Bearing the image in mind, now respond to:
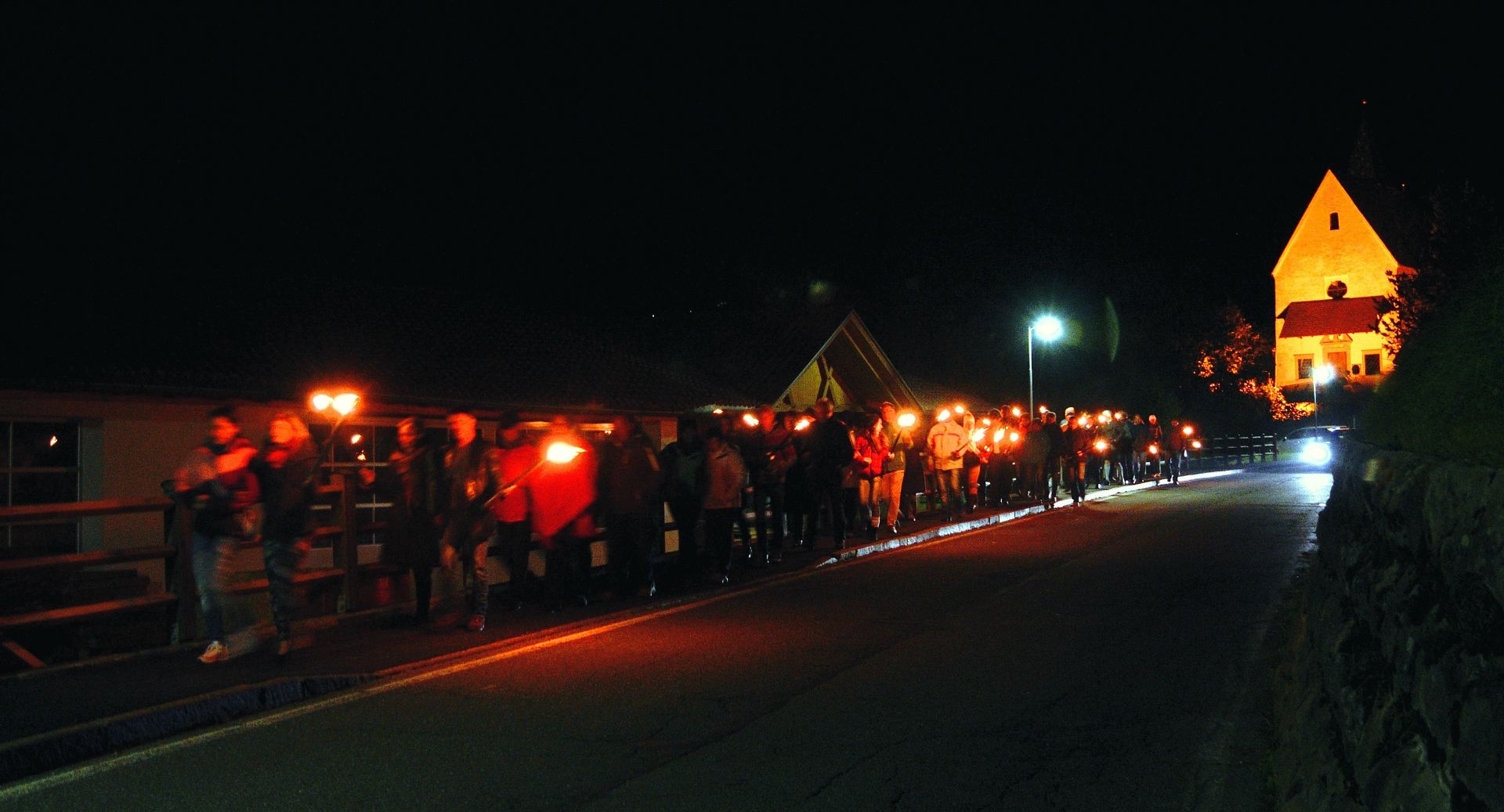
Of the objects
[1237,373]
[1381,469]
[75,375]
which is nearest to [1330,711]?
[1381,469]

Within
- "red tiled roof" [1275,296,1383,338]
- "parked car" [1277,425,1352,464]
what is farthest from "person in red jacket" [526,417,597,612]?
"red tiled roof" [1275,296,1383,338]

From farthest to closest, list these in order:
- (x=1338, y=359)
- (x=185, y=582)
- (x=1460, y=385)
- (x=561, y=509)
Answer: (x=1338, y=359) → (x=561, y=509) → (x=185, y=582) → (x=1460, y=385)

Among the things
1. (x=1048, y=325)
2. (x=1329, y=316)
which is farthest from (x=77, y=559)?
(x=1329, y=316)

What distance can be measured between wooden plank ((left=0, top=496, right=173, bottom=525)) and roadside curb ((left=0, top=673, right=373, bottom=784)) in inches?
91.1

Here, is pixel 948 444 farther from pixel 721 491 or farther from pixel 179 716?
pixel 179 716

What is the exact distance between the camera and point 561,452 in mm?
11555

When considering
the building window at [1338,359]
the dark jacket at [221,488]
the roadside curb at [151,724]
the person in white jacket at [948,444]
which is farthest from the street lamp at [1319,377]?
the roadside curb at [151,724]

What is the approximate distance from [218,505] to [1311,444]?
4979 centimetres

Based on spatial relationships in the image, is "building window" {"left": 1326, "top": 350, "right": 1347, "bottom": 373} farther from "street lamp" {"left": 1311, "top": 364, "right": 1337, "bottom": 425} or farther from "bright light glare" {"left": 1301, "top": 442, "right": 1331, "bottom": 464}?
"bright light glare" {"left": 1301, "top": 442, "right": 1331, "bottom": 464}

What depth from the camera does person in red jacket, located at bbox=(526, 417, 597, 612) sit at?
38.5 feet

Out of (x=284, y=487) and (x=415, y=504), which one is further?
(x=415, y=504)

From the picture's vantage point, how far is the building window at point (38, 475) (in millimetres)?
13609

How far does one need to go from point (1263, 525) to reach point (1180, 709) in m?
13.2

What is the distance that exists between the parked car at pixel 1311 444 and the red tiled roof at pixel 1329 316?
1448 centimetres
